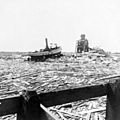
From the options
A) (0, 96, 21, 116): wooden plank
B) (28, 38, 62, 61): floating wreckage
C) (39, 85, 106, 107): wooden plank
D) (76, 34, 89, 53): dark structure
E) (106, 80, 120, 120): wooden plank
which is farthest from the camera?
(76, 34, 89, 53): dark structure

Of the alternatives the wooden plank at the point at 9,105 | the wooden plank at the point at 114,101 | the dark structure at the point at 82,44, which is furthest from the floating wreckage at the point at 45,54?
the wooden plank at the point at 9,105

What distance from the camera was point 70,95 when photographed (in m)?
2.62

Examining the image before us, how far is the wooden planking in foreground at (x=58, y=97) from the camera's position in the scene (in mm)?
2223

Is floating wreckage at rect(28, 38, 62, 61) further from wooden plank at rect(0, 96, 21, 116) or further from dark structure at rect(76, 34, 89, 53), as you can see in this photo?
wooden plank at rect(0, 96, 21, 116)

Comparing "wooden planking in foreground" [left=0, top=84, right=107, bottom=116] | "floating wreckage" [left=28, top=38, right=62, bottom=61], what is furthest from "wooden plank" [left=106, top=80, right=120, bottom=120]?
"floating wreckage" [left=28, top=38, right=62, bottom=61]

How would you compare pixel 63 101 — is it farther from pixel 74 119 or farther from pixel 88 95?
pixel 74 119

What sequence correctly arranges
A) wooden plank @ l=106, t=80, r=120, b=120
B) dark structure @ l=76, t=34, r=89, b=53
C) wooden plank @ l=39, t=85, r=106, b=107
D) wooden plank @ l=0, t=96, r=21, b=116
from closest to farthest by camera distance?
wooden plank @ l=0, t=96, r=21, b=116 → wooden plank @ l=39, t=85, r=106, b=107 → wooden plank @ l=106, t=80, r=120, b=120 → dark structure @ l=76, t=34, r=89, b=53

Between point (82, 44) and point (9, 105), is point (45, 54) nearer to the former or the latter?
point (82, 44)

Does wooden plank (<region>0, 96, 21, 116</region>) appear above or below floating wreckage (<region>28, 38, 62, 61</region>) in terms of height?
above

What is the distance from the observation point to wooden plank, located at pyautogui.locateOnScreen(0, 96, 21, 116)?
218cm

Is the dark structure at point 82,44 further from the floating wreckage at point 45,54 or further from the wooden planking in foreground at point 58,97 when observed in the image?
the wooden planking in foreground at point 58,97

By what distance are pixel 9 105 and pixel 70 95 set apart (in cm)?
75

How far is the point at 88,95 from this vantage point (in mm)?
2771

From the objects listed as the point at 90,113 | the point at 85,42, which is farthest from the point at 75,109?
the point at 85,42
